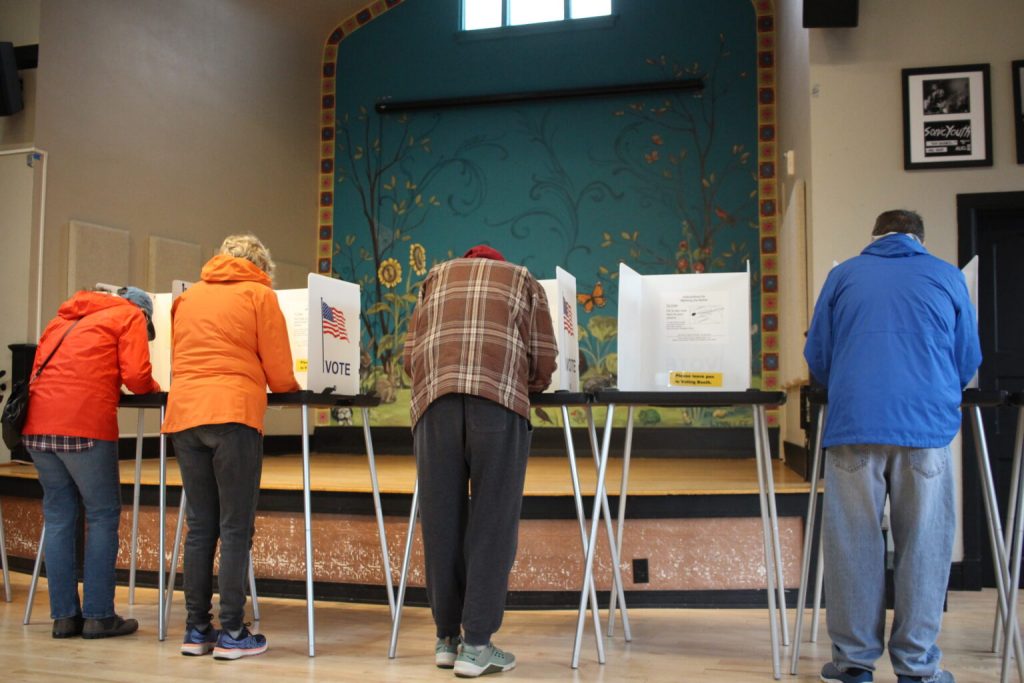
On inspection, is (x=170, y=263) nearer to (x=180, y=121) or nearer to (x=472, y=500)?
(x=180, y=121)

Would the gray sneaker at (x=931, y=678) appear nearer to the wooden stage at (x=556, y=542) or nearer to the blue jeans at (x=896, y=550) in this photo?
the blue jeans at (x=896, y=550)

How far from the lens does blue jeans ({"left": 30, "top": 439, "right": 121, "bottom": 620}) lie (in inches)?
124

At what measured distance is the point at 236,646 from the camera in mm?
2932

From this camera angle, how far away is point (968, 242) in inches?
162

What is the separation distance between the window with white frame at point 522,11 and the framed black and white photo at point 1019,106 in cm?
388

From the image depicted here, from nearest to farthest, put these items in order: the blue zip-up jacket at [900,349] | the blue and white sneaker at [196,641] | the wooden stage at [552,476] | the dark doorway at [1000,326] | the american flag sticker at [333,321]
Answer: the blue zip-up jacket at [900,349]
the blue and white sneaker at [196,641]
the american flag sticker at [333,321]
the wooden stage at [552,476]
the dark doorway at [1000,326]

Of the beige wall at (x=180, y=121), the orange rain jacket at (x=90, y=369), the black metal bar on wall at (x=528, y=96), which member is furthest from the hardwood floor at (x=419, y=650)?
the black metal bar on wall at (x=528, y=96)

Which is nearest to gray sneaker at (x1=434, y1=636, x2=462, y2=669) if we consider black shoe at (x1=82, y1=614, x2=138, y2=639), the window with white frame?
black shoe at (x1=82, y1=614, x2=138, y2=639)

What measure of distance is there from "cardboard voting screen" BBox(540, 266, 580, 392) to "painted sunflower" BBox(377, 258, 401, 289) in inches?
182

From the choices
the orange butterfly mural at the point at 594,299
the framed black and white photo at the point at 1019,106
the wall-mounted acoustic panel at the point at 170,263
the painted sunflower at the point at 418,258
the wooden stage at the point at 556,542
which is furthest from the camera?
the painted sunflower at the point at 418,258

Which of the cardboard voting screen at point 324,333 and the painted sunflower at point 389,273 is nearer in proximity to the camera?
the cardboard voting screen at point 324,333

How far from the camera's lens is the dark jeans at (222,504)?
2840 mm

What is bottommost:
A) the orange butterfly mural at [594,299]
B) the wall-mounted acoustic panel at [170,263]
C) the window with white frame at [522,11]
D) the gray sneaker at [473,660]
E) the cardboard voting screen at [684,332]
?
the gray sneaker at [473,660]

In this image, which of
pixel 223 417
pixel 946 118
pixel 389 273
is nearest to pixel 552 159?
pixel 389 273
